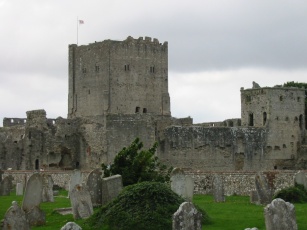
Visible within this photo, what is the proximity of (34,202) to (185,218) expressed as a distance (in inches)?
326

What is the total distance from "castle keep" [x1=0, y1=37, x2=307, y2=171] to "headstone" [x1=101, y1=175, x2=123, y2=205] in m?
→ 32.0

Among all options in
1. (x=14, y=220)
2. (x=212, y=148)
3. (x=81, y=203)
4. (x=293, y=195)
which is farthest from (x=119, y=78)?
(x=14, y=220)

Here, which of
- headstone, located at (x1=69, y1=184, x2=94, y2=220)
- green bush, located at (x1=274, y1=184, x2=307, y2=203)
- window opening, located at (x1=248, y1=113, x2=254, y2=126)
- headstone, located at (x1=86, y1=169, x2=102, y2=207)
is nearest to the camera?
headstone, located at (x1=69, y1=184, x2=94, y2=220)

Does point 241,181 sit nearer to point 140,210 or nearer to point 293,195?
point 293,195

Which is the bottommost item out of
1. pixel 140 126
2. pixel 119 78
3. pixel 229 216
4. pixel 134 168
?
pixel 229 216

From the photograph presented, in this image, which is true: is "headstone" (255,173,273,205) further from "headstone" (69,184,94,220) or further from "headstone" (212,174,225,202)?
"headstone" (69,184,94,220)

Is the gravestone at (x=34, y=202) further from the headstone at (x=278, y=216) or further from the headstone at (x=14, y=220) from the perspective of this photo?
the headstone at (x=278, y=216)

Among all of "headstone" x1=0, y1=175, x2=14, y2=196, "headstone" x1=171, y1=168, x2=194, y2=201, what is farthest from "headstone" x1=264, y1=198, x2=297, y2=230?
"headstone" x1=0, y1=175, x2=14, y2=196

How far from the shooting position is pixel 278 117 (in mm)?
68688

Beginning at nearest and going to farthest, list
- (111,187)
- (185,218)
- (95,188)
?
(185,218)
(111,187)
(95,188)

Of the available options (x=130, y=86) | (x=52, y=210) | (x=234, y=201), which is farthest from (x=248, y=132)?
(x=52, y=210)

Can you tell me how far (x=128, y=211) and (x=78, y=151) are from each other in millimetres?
41611

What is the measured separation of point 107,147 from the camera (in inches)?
2307

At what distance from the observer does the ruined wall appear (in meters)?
60.9
